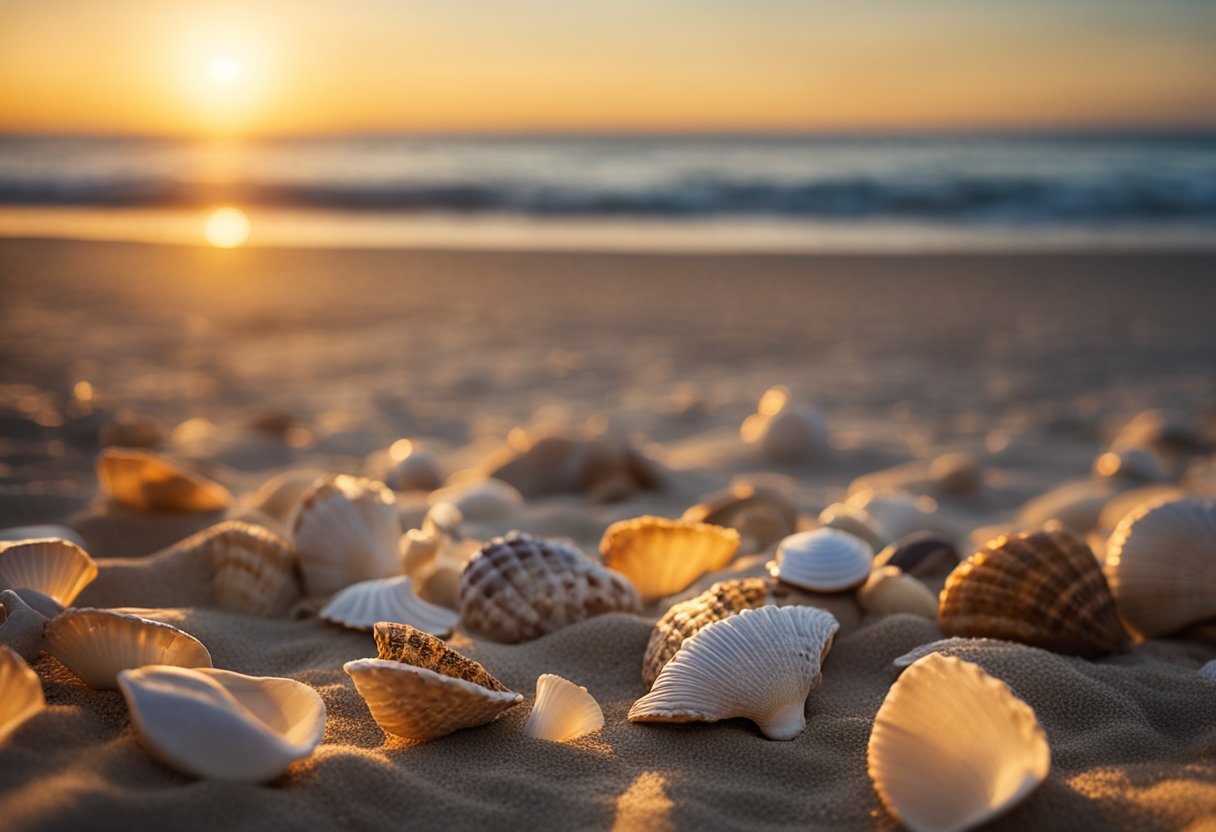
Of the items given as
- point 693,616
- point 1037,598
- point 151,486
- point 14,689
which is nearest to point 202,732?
point 14,689

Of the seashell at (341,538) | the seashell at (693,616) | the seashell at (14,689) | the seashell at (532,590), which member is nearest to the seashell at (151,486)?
the seashell at (341,538)

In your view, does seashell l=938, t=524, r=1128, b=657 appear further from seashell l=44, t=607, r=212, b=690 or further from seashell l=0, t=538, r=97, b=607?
seashell l=0, t=538, r=97, b=607

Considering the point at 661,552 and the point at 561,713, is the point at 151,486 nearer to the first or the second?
the point at 661,552

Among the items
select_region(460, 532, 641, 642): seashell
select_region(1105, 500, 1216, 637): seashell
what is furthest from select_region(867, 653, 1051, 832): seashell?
select_region(1105, 500, 1216, 637): seashell

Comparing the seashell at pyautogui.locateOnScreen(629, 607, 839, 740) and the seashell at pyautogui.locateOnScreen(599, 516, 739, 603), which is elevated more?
the seashell at pyautogui.locateOnScreen(599, 516, 739, 603)

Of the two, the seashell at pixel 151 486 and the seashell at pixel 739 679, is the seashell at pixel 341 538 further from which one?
the seashell at pixel 739 679

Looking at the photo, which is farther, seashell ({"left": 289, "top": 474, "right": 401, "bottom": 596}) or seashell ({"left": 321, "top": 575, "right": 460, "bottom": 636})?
seashell ({"left": 289, "top": 474, "right": 401, "bottom": 596})
